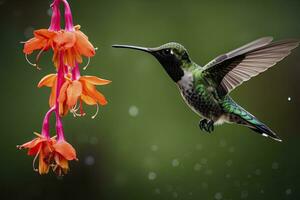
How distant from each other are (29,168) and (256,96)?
4.76 ft

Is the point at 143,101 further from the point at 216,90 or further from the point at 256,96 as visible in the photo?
the point at 216,90

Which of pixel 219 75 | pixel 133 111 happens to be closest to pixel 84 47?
pixel 219 75

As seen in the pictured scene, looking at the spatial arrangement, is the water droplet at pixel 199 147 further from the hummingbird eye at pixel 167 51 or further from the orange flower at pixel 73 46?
the orange flower at pixel 73 46

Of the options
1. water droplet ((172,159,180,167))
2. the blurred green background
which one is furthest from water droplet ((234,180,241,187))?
water droplet ((172,159,180,167))

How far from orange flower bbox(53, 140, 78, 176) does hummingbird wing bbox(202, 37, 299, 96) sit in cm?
57

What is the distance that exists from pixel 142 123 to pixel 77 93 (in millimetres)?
2172

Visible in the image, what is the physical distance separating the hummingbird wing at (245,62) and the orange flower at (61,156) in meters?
0.57

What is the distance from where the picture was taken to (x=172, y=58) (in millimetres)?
1688

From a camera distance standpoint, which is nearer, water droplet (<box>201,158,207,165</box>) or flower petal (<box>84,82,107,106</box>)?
flower petal (<box>84,82,107,106</box>)

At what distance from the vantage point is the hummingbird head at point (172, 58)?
164 centimetres

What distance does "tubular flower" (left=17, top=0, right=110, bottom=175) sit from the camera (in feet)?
4.68

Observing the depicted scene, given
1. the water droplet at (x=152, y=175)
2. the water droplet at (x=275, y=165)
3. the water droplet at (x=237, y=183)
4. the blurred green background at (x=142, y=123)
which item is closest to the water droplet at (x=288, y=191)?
the blurred green background at (x=142, y=123)

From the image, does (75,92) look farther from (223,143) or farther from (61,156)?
(223,143)

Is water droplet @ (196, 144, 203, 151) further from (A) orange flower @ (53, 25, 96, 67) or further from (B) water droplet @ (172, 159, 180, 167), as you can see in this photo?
(A) orange flower @ (53, 25, 96, 67)
